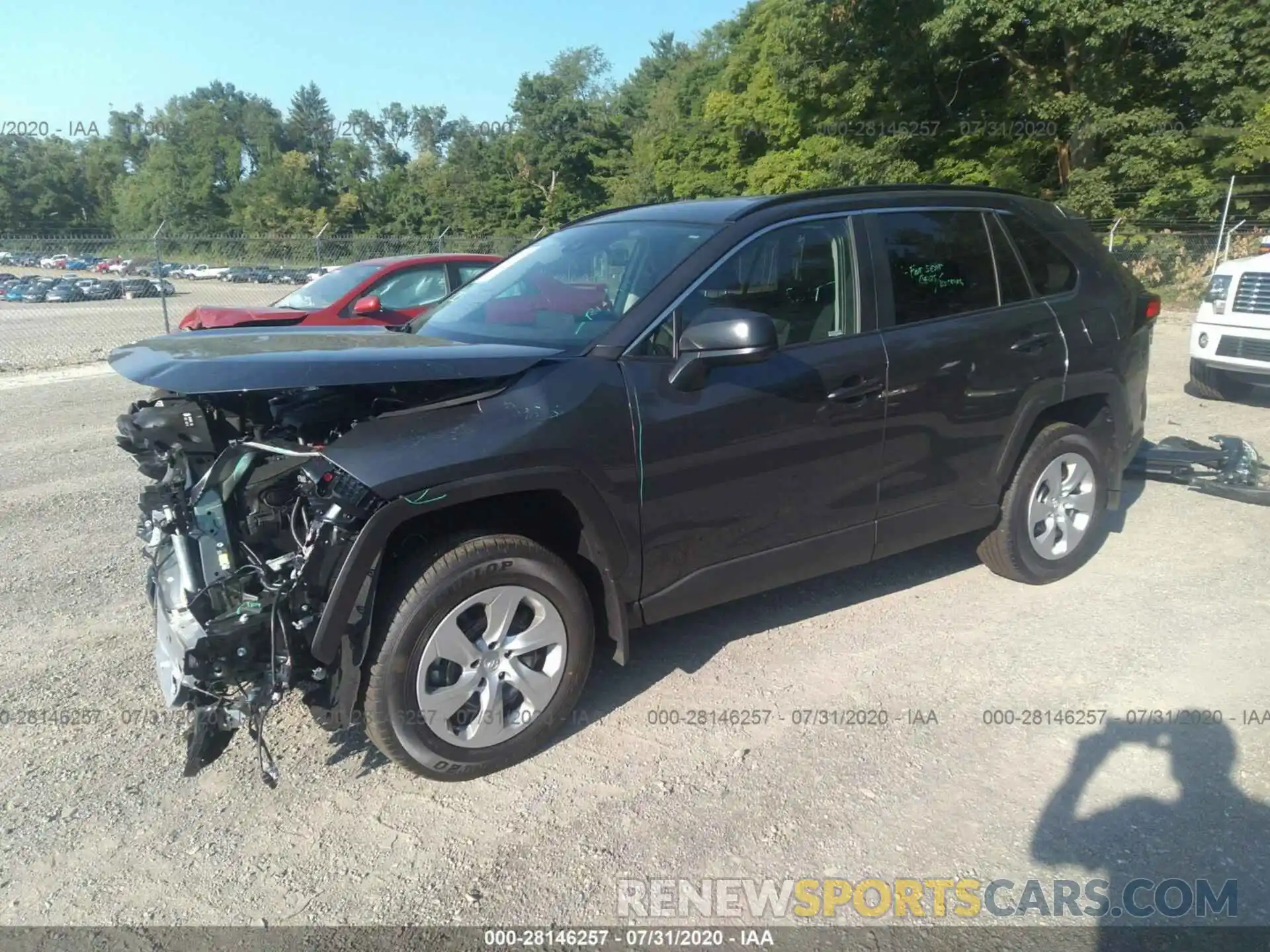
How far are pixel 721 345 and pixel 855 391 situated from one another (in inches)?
34.7

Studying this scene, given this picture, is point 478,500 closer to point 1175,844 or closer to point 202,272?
point 1175,844

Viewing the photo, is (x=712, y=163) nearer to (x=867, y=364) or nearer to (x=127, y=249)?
(x=127, y=249)

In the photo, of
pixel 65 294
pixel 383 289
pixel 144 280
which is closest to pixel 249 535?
pixel 383 289

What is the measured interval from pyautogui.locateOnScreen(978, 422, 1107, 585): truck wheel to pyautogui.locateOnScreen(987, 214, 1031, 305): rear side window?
2.29 feet

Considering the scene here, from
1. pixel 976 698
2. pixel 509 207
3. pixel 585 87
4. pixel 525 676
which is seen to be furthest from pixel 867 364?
pixel 585 87

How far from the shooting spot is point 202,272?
29.1 meters

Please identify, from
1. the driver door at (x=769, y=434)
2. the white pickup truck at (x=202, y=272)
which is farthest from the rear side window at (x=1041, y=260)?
the white pickup truck at (x=202, y=272)

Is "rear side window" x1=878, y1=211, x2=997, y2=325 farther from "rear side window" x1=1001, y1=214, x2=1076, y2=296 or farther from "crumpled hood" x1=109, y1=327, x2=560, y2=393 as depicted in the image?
"crumpled hood" x1=109, y1=327, x2=560, y2=393

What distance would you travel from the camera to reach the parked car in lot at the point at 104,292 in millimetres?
28844

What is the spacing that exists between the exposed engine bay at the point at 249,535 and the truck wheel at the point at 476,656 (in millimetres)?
192

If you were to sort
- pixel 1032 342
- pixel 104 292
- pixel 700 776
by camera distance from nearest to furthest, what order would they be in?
pixel 700 776 → pixel 1032 342 → pixel 104 292

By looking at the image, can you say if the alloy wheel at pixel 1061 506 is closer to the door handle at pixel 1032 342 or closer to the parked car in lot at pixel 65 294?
the door handle at pixel 1032 342

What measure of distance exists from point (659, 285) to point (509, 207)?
56234 mm

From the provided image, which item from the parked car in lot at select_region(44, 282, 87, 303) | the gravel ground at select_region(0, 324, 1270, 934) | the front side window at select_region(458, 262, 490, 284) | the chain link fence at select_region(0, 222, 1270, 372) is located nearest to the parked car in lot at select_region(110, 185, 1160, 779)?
the gravel ground at select_region(0, 324, 1270, 934)
